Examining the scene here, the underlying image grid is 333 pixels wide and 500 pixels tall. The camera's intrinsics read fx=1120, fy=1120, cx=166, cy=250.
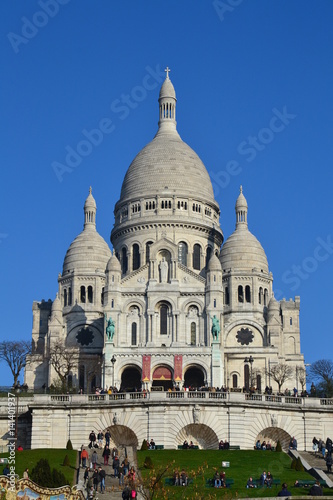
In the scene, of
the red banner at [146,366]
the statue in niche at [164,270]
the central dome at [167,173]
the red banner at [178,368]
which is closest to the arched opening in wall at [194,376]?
the red banner at [178,368]

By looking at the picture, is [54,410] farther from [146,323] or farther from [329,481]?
[146,323]

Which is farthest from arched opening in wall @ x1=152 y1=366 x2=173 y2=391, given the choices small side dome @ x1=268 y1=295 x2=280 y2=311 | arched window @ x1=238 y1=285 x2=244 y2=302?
arched window @ x1=238 y1=285 x2=244 y2=302

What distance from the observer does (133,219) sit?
13138 centimetres

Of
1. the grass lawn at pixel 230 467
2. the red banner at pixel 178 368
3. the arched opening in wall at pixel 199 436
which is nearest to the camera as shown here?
the grass lawn at pixel 230 467

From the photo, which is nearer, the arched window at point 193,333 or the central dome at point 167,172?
the arched window at point 193,333

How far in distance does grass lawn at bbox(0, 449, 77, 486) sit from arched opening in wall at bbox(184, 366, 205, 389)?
47410mm

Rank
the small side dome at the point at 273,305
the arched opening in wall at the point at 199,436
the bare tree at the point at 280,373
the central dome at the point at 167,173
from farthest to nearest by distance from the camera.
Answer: the central dome at the point at 167,173
the small side dome at the point at 273,305
the bare tree at the point at 280,373
the arched opening in wall at the point at 199,436

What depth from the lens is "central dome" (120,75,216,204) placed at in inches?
5231

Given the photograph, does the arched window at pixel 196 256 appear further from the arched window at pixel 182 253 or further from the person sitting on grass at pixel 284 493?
the person sitting on grass at pixel 284 493

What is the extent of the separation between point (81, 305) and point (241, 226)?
71.4ft

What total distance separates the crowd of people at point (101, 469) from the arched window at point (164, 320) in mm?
48865

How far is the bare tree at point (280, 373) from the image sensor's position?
367 ft

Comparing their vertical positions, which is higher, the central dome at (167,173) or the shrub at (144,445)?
the central dome at (167,173)

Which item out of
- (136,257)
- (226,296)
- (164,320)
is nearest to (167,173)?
(136,257)
